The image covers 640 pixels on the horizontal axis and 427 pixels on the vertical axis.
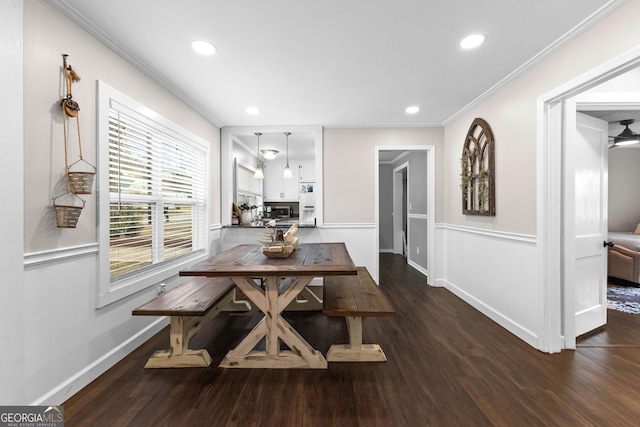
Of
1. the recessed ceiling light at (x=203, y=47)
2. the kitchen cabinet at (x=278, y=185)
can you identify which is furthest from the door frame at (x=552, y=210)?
the kitchen cabinet at (x=278, y=185)

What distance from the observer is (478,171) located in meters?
3.15

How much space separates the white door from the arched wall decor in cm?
65

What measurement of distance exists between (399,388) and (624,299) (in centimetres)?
370

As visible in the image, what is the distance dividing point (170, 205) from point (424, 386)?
277cm

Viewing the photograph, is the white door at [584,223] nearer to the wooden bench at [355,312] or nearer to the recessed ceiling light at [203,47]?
the wooden bench at [355,312]

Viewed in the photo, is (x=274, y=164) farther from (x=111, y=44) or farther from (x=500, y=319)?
(x=500, y=319)

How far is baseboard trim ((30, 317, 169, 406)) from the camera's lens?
5.23 feet

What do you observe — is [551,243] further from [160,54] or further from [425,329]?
[160,54]

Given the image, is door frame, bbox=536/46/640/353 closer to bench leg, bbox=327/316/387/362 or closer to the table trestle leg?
bench leg, bbox=327/316/387/362

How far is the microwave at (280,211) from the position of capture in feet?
22.3

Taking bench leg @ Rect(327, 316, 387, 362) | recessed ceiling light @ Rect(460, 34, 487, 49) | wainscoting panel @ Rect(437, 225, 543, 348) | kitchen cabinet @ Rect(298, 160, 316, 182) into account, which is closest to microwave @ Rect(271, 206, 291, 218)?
kitchen cabinet @ Rect(298, 160, 316, 182)

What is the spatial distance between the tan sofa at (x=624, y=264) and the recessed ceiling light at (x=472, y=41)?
4.12m

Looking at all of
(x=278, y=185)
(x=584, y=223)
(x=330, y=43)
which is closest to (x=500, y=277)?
(x=584, y=223)

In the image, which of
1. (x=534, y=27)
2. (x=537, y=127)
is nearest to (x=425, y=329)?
(x=537, y=127)
